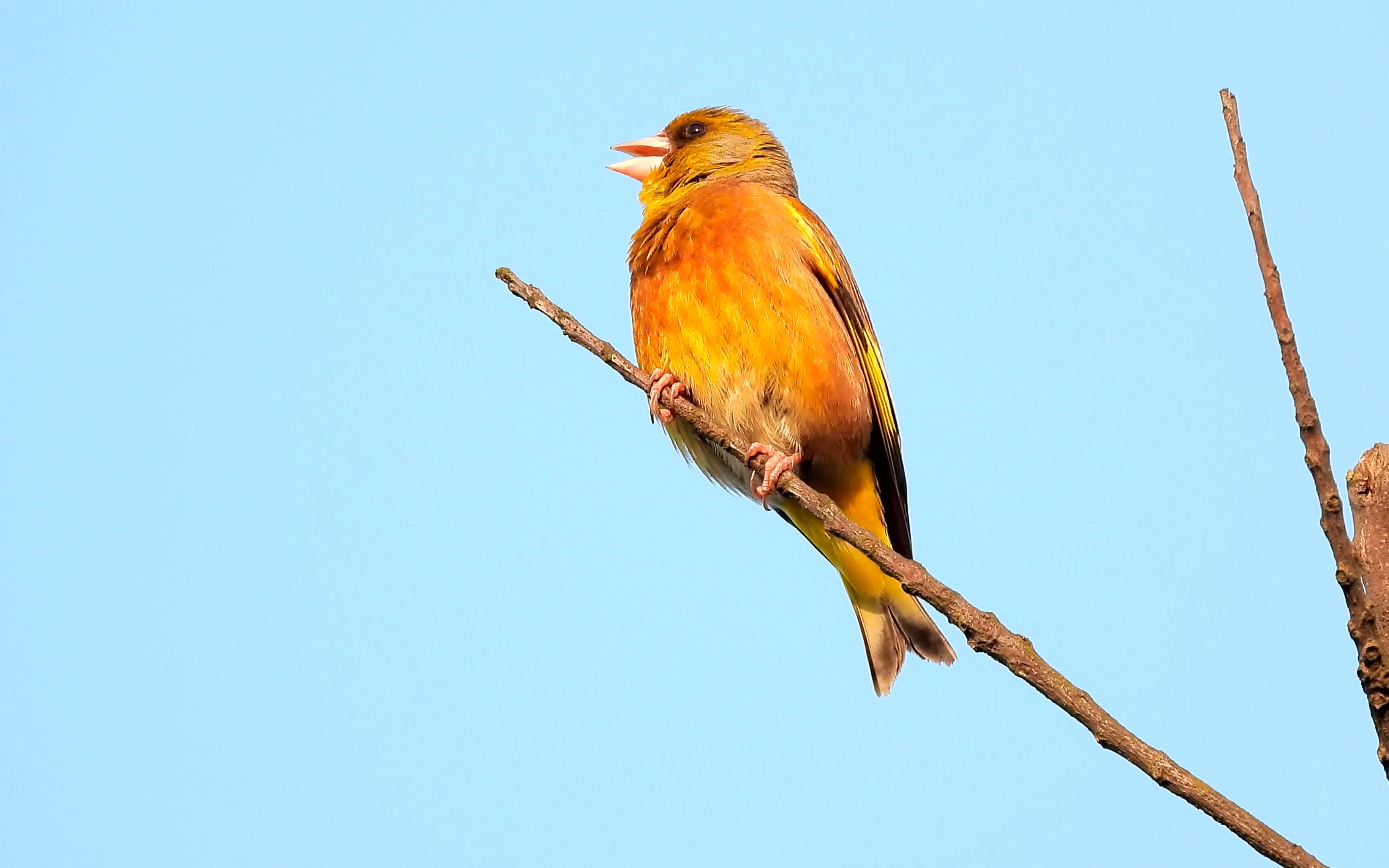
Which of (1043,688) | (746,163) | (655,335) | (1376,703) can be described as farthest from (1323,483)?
(746,163)

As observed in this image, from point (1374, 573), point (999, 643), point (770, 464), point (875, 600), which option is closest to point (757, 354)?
point (770, 464)

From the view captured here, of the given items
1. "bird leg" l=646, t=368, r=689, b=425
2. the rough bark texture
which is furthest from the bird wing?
the rough bark texture

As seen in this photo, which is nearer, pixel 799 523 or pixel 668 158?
pixel 799 523

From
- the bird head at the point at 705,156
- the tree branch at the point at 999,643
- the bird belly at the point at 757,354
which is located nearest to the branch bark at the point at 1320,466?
the tree branch at the point at 999,643

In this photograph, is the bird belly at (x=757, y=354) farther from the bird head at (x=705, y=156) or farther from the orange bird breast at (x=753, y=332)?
the bird head at (x=705, y=156)

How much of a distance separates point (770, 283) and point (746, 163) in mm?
1271

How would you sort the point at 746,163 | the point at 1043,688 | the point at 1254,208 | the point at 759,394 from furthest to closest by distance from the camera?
the point at 746,163 < the point at 759,394 < the point at 1043,688 < the point at 1254,208

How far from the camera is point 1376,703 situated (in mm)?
2570

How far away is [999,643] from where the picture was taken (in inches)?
115

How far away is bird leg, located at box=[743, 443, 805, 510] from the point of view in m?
4.44

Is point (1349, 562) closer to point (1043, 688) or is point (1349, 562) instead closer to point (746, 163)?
point (1043, 688)

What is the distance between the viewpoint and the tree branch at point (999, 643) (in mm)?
2473

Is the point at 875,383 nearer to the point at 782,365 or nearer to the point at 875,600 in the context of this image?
the point at 782,365

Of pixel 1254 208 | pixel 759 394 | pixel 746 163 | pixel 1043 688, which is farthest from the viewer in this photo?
pixel 746 163
